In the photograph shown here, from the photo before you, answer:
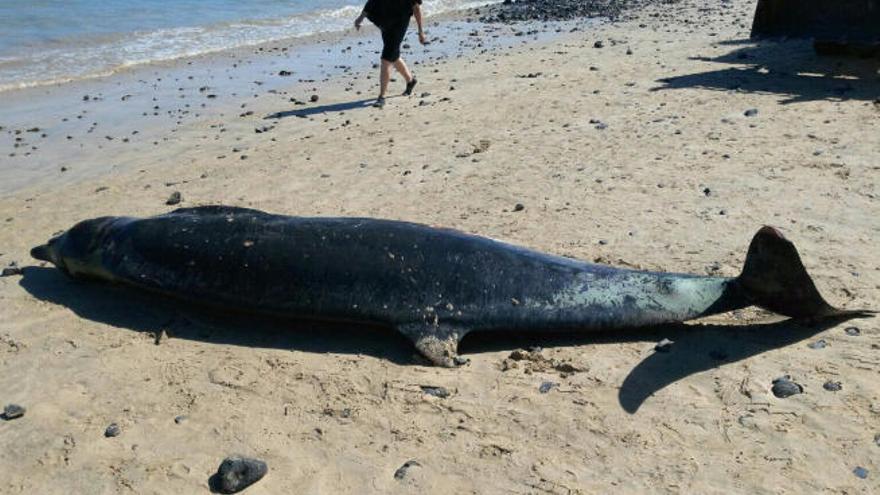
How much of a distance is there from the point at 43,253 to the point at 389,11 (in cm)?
721

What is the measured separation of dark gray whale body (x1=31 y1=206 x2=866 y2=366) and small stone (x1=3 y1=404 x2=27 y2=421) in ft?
3.93

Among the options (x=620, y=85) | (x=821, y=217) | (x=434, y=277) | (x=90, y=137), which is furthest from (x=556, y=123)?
(x=90, y=137)

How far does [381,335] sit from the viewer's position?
16.5ft

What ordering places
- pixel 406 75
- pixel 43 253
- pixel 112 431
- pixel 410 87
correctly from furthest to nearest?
pixel 410 87 < pixel 406 75 < pixel 43 253 < pixel 112 431

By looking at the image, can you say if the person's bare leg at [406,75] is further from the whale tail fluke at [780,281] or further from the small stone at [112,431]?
the small stone at [112,431]

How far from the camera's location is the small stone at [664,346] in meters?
4.54

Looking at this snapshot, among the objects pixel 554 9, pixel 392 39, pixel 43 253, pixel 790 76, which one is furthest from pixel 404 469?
pixel 554 9

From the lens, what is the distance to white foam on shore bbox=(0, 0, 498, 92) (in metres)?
15.3

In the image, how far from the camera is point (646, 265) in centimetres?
562

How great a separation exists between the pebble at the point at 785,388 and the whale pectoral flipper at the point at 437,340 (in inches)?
65.4

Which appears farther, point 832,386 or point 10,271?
point 10,271

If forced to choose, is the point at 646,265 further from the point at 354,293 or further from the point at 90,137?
the point at 90,137

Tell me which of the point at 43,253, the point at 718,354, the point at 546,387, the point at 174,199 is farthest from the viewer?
the point at 174,199

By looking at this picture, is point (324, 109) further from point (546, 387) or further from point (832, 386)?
point (832, 386)
